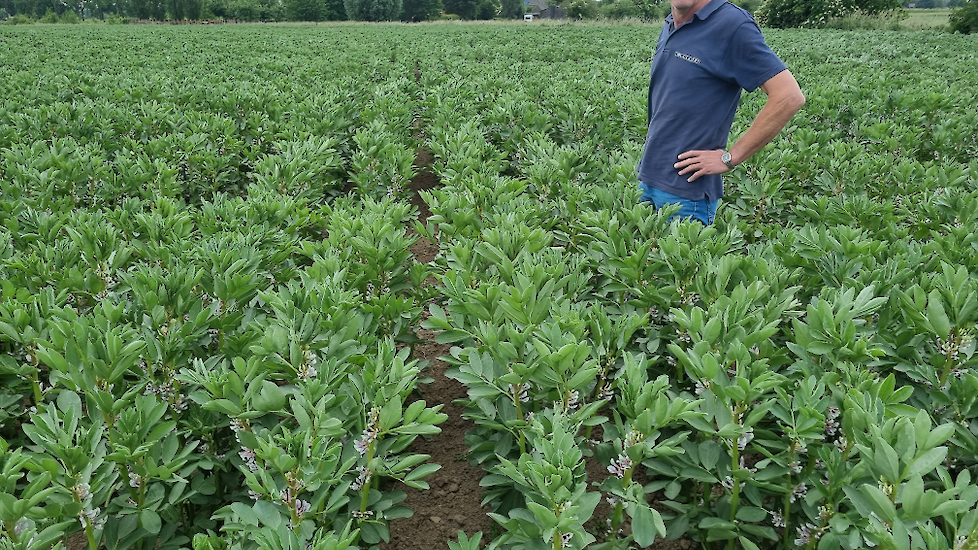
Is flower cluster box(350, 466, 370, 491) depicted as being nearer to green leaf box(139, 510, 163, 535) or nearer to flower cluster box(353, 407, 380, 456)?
flower cluster box(353, 407, 380, 456)

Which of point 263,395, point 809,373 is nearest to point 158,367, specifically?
point 263,395

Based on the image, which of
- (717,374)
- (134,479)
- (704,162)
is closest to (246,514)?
(134,479)

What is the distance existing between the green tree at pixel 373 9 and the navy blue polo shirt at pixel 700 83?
73065mm

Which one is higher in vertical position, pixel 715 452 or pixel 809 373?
pixel 809 373

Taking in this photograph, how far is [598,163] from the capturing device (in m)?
5.39

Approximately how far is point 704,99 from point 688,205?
0.65m

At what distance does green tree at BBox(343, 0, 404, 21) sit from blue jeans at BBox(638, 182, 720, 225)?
240 ft

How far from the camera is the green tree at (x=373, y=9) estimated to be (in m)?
69.4

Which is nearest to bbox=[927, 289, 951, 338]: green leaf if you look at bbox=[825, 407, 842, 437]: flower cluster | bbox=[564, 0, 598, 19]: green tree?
bbox=[825, 407, 842, 437]: flower cluster

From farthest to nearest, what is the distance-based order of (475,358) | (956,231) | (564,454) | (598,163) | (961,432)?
(598,163) < (956,231) < (475,358) < (961,432) < (564,454)

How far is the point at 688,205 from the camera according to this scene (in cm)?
388

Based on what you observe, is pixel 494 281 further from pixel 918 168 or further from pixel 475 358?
pixel 918 168

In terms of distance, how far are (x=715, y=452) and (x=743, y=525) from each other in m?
0.25

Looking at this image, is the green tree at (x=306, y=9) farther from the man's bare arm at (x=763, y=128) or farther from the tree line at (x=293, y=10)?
the man's bare arm at (x=763, y=128)
